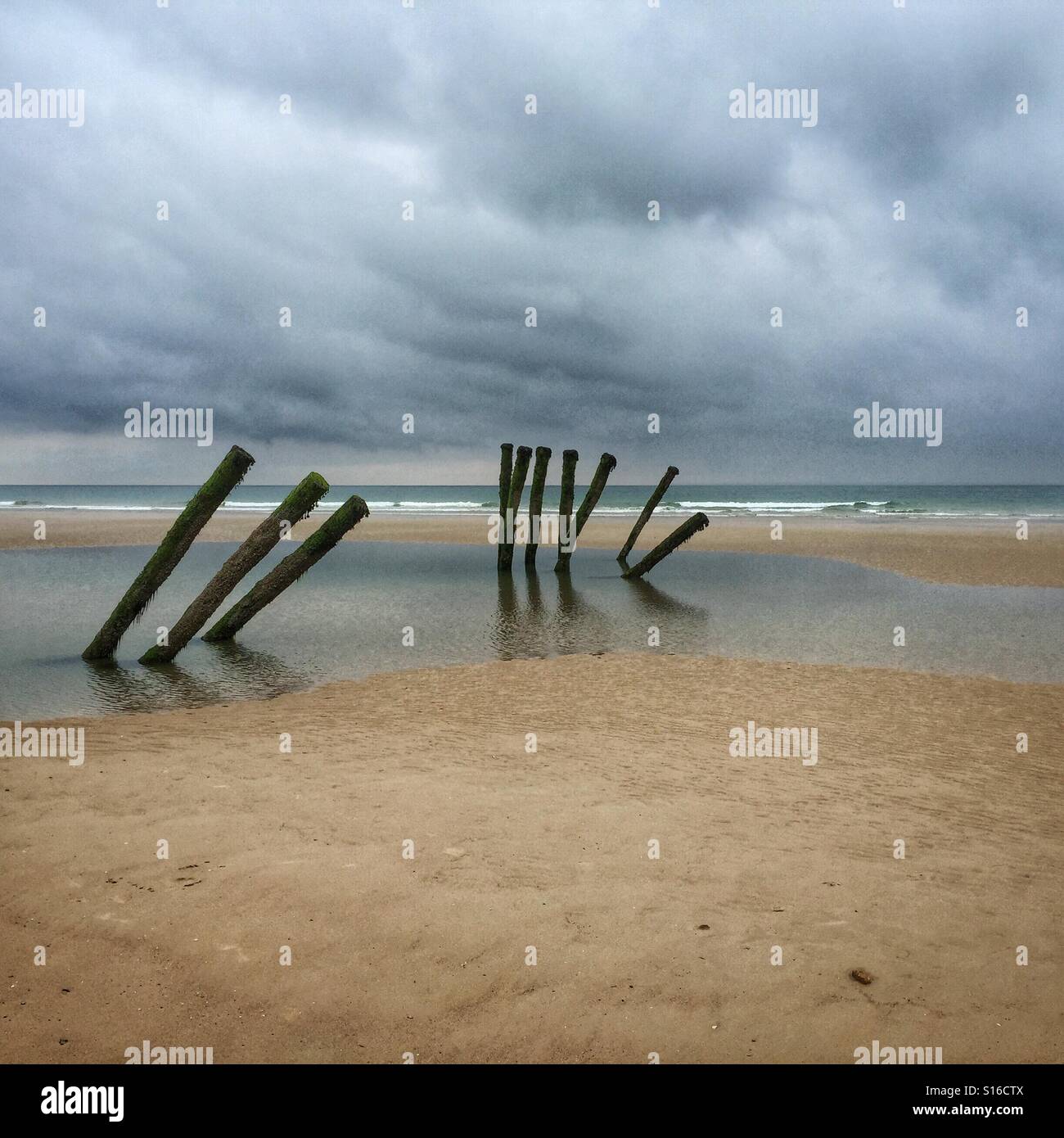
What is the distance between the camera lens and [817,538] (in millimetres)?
31781

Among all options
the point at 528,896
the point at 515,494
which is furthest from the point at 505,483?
the point at 528,896

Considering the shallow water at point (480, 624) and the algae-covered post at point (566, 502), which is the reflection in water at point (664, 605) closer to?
the shallow water at point (480, 624)

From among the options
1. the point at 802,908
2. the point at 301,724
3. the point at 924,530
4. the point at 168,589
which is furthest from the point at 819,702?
the point at 924,530

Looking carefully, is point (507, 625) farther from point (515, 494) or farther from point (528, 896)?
point (528, 896)

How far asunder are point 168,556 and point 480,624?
15.9 feet

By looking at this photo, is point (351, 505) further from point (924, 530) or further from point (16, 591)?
point (924, 530)

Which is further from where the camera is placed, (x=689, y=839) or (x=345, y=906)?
(x=689, y=839)

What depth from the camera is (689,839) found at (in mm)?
4469

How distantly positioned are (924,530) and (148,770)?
124 ft

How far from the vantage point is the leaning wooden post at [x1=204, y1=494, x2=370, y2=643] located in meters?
10.1

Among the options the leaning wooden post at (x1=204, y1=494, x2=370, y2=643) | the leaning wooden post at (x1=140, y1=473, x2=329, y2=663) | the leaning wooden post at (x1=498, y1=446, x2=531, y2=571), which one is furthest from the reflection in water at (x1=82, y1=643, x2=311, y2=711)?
the leaning wooden post at (x1=498, y1=446, x2=531, y2=571)

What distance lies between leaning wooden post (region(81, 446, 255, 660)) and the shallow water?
1.29ft

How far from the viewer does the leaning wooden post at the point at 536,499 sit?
1814 centimetres
